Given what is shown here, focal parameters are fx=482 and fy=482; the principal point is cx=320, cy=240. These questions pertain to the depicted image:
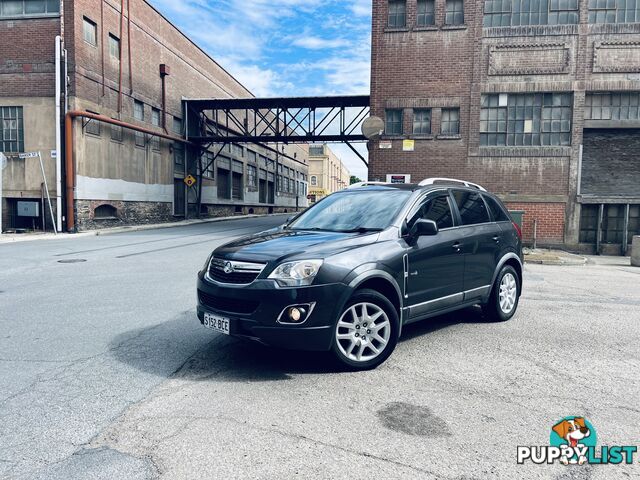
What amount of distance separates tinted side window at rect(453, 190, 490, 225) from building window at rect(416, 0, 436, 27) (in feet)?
46.8

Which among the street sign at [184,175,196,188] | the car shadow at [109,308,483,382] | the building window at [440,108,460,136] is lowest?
the car shadow at [109,308,483,382]

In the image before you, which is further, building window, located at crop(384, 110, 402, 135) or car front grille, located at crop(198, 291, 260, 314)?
building window, located at crop(384, 110, 402, 135)

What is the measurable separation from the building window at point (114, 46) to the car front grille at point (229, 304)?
2503cm

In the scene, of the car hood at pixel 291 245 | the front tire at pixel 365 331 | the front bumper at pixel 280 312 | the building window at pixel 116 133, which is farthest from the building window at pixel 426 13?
the front bumper at pixel 280 312

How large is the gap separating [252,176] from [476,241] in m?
44.4

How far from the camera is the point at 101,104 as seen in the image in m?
24.0

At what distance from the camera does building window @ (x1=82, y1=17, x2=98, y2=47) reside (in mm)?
23031

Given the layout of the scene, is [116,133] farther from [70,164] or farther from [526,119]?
[526,119]

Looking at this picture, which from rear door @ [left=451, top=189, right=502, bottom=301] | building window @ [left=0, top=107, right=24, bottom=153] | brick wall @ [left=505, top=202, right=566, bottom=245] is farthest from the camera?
building window @ [left=0, top=107, right=24, bottom=153]

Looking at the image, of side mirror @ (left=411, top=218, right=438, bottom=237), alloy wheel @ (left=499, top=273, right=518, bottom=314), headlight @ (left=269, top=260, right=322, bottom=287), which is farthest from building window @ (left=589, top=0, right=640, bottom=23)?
headlight @ (left=269, top=260, right=322, bottom=287)

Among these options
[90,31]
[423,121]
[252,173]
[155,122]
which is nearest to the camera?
[423,121]

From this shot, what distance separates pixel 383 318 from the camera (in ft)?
14.6

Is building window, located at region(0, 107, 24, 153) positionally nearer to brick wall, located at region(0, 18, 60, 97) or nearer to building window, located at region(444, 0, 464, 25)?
brick wall, located at region(0, 18, 60, 97)

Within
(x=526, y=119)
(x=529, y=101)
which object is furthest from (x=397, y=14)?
(x=526, y=119)
